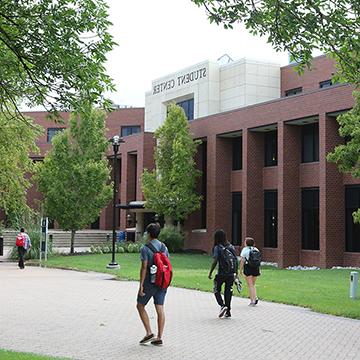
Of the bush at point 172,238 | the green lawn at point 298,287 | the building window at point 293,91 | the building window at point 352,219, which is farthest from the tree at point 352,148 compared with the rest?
the building window at point 293,91

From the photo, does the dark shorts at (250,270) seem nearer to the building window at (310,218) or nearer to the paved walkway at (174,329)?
the paved walkway at (174,329)

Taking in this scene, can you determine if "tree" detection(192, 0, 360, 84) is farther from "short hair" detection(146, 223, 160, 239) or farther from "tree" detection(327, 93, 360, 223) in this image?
"tree" detection(327, 93, 360, 223)

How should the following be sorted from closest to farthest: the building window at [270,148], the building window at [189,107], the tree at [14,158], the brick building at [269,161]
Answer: the brick building at [269,161]
the tree at [14,158]
the building window at [270,148]
the building window at [189,107]

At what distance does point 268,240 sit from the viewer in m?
34.4

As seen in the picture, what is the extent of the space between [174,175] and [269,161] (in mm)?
5662

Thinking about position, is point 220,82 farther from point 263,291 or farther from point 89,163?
point 263,291

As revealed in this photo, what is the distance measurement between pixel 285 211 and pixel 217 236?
19.7 m

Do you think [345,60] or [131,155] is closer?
[345,60]

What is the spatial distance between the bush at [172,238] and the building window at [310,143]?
32.3 feet

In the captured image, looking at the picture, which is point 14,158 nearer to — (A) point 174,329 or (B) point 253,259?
(B) point 253,259

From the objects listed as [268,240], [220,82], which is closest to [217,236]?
[268,240]

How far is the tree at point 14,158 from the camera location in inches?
1163

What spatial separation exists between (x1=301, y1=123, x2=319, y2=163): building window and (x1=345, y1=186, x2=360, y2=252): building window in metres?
2.84

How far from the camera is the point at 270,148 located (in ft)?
115
